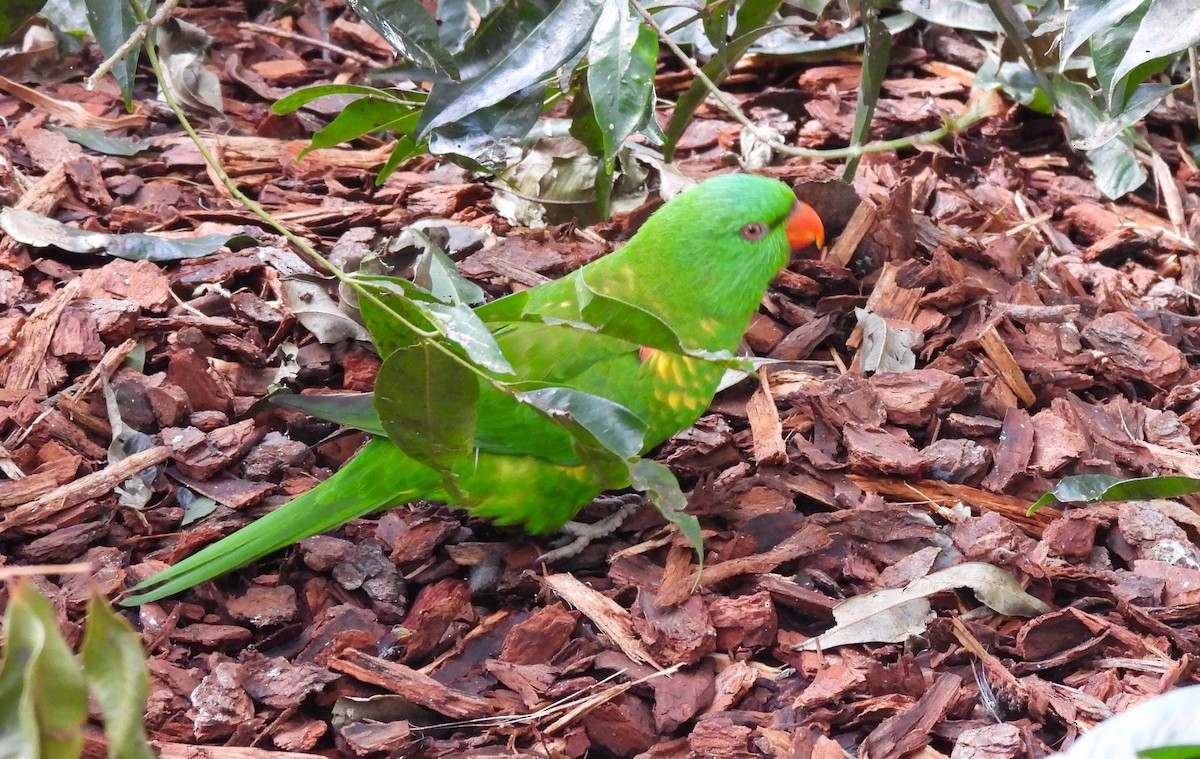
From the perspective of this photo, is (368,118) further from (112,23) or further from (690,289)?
(690,289)

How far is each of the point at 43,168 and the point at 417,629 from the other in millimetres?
2241

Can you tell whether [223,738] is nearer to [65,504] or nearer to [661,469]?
[65,504]

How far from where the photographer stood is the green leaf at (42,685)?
1.02 metres

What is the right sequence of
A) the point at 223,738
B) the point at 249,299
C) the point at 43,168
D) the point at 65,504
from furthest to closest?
1. the point at 43,168
2. the point at 249,299
3. the point at 65,504
4. the point at 223,738

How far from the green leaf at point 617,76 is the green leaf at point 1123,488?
125 centimetres

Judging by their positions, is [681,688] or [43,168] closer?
[681,688]

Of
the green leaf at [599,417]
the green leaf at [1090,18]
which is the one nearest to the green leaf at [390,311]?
the green leaf at [599,417]

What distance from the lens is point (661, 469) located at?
1724mm

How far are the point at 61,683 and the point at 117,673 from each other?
0.17ft

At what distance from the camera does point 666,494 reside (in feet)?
5.49

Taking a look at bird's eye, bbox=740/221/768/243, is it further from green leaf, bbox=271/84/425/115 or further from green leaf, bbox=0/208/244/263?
green leaf, bbox=0/208/244/263

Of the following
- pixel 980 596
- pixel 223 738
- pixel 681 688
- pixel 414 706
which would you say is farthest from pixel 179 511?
pixel 980 596

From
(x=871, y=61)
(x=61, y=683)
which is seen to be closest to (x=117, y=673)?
(x=61, y=683)

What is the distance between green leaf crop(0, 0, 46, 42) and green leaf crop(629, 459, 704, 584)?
4.95 ft
